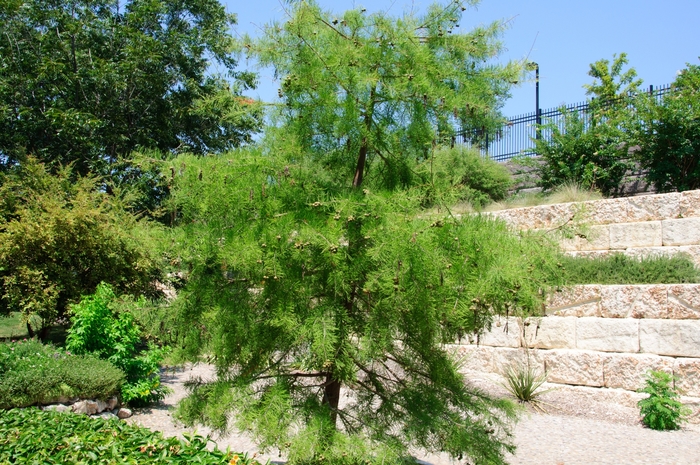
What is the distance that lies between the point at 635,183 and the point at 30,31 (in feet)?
46.3

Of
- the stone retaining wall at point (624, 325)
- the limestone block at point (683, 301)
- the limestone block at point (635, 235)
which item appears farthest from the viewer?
the limestone block at point (635, 235)

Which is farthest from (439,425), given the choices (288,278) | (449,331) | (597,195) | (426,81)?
(597,195)

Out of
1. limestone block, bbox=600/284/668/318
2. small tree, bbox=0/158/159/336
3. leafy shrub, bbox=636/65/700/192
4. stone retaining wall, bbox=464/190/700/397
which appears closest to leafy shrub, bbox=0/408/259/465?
stone retaining wall, bbox=464/190/700/397

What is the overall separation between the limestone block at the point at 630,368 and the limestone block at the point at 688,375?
83 millimetres

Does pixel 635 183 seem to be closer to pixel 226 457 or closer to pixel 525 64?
pixel 525 64

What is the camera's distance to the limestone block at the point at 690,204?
954 cm

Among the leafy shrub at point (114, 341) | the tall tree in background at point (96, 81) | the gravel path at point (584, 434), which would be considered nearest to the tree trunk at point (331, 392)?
the gravel path at point (584, 434)

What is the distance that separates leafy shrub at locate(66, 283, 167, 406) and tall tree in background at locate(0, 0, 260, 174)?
19.5 ft

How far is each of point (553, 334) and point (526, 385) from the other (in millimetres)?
1100

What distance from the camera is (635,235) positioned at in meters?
9.91

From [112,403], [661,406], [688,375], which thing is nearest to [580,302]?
[688,375]

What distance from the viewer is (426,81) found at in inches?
149

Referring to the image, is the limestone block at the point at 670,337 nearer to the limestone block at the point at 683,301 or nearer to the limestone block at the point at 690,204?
the limestone block at the point at 683,301

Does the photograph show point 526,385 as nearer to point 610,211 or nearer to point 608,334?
point 608,334
